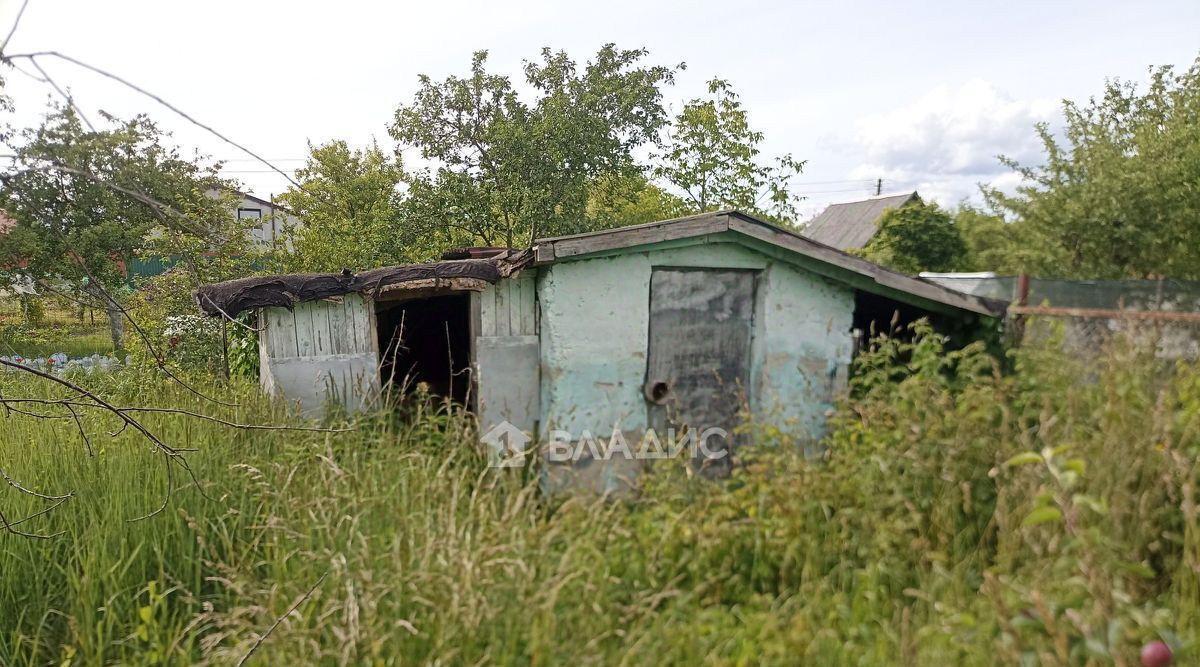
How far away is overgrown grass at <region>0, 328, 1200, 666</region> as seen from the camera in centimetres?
279

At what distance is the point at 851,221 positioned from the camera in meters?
32.9

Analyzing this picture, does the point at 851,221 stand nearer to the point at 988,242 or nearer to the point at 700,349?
the point at 988,242

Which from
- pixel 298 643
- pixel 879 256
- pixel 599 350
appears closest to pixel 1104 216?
pixel 879 256

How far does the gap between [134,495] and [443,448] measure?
1866 millimetres

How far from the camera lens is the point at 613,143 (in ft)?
48.3

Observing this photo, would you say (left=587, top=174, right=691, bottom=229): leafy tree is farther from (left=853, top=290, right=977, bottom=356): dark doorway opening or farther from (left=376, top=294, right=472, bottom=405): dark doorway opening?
(left=853, top=290, right=977, bottom=356): dark doorway opening

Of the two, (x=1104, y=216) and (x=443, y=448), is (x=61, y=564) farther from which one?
(x=1104, y=216)

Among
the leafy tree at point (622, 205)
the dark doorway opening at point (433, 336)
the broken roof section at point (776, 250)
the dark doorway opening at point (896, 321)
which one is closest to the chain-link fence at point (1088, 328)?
the broken roof section at point (776, 250)

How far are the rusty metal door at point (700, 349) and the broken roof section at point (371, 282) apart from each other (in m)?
1.50

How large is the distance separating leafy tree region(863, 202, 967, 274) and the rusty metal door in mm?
15917

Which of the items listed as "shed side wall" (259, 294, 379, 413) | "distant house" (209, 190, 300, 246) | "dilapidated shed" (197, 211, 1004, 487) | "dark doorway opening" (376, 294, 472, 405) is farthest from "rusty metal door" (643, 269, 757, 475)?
"distant house" (209, 190, 300, 246)

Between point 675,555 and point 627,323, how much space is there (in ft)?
9.80

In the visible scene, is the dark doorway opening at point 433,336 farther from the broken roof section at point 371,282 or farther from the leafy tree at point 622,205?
the leafy tree at point 622,205

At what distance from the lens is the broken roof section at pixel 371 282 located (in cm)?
581
